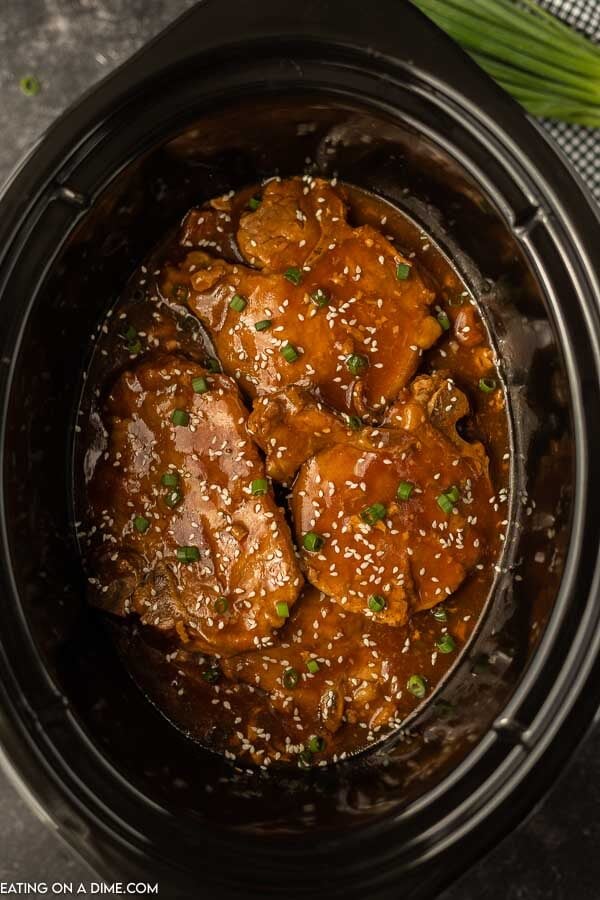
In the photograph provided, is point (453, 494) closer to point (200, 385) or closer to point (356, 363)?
point (356, 363)

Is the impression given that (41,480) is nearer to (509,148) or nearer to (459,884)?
(509,148)

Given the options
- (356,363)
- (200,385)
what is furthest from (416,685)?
(200,385)

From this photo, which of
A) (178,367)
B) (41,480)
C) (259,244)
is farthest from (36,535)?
(259,244)

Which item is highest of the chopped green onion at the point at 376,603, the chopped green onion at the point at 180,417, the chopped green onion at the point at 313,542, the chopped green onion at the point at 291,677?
the chopped green onion at the point at 180,417

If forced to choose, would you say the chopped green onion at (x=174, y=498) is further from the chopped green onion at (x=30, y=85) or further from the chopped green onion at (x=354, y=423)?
the chopped green onion at (x=30, y=85)

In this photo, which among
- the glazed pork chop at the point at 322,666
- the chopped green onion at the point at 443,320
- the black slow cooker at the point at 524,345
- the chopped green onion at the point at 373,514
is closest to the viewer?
the black slow cooker at the point at 524,345

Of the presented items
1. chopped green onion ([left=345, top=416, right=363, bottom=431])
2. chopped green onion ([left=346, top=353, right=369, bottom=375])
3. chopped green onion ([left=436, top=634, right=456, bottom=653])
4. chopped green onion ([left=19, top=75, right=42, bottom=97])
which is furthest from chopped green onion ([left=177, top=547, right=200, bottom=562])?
chopped green onion ([left=19, top=75, right=42, bottom=97])

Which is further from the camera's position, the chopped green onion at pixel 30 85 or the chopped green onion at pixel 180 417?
the chopped green onion at pixel 30 85

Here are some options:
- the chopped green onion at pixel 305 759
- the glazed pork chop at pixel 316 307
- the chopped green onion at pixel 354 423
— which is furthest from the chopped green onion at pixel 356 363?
the chopped green onion at pixel 305 759
